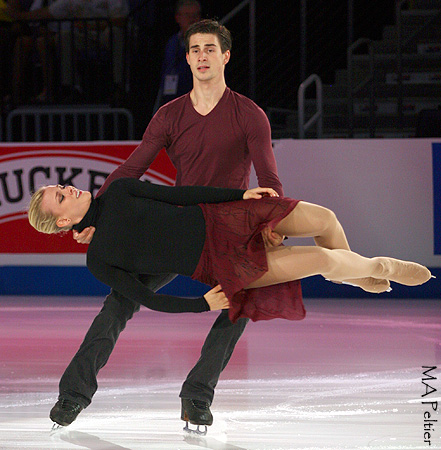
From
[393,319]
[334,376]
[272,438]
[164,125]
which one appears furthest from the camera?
[393,319]

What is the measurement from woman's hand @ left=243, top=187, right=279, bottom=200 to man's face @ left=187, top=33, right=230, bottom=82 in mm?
498

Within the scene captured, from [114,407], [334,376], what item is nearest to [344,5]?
[334,376]

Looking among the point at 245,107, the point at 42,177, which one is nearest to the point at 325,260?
the point at 245,107

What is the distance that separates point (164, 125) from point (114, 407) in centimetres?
108

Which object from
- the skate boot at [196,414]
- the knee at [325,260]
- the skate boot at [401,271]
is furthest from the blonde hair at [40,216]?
the skate boot at [401,271]

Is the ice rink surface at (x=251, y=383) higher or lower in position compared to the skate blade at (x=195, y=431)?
lower

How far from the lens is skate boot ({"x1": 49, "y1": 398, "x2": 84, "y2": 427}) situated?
2.92 meters

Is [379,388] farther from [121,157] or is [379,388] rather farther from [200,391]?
[121,157]

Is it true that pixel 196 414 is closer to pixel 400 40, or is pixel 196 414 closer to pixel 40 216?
pixel 40 216

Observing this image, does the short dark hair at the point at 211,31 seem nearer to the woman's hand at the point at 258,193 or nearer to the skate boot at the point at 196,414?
the woman's hand at the point at 258,193

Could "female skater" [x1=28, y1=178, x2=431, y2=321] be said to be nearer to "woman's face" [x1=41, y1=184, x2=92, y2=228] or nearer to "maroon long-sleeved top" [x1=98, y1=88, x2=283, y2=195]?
"woman's face" [x1=41, y1=184, x2=92, y2=228]

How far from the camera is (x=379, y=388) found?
351 centimetres

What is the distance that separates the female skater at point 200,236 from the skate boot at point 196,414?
332 mm

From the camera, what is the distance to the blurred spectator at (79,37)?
26.1 ft
